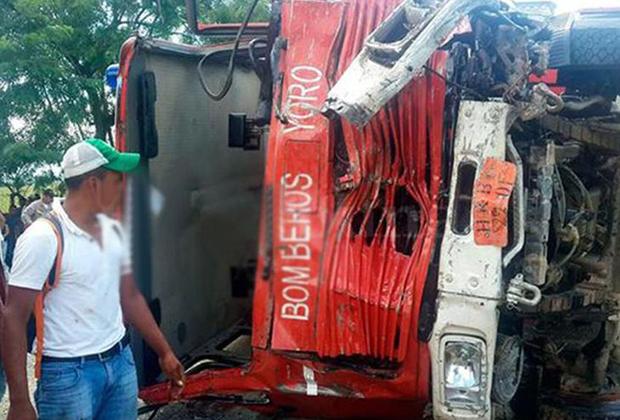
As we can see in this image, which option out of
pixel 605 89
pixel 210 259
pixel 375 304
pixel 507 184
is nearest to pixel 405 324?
pixel 375 304

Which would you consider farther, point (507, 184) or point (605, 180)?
point (605, 180)

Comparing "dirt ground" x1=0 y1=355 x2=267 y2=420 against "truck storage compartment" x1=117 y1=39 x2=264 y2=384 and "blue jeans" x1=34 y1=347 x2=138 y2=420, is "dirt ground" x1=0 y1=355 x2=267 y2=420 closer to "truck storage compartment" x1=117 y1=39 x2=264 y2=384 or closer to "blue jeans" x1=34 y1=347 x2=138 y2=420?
"truck storage compartment" x1=117 y1=39 x2=264 y2=384

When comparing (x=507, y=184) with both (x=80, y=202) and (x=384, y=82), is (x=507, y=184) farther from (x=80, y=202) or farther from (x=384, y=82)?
(x=80, y=202)

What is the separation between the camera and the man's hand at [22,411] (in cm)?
221

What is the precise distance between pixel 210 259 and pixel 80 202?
195 cm

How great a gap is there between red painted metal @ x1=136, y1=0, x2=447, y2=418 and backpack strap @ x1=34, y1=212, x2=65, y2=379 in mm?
913

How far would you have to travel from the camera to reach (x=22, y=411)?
2215mm

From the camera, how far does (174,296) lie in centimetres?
393

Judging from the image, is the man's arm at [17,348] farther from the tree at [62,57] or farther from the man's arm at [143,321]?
the tree at [62,57]

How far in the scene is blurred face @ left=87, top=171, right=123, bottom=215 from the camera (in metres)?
2.45

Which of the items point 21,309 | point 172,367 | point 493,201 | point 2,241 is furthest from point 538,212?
point 2,241

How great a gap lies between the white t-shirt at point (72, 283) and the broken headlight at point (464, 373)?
124cm

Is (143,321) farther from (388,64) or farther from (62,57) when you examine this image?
(62,57)

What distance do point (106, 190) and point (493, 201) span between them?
4.64ft
